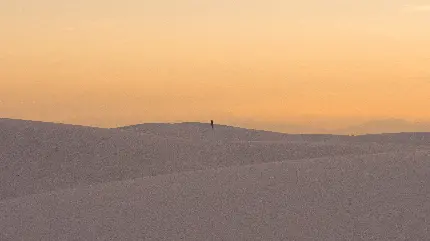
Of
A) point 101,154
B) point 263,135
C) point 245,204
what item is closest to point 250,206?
point 245,204

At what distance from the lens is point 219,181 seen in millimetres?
11141

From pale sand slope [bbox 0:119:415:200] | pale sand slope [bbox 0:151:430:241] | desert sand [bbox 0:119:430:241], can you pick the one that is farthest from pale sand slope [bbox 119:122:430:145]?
pale sand slope [bbox 0:151:430:241]

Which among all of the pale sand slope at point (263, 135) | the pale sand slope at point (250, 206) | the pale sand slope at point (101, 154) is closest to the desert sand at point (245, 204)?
the pale sand slope at point (250, 206)

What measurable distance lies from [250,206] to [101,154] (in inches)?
333

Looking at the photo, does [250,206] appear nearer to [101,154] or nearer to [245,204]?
[245,204]

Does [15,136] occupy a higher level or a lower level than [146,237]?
higher

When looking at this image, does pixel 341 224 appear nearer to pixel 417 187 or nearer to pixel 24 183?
pixel 417 187

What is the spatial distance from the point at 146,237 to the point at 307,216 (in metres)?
2.22

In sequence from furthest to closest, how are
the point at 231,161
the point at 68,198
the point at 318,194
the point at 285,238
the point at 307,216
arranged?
the point at 231,161, the point at 68,198, the point at 318,194, the point at 307,216, the point at 285,238

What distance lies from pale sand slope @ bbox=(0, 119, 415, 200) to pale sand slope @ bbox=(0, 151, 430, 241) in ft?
13.7

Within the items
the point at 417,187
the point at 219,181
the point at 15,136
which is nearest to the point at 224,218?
the point at 219,181

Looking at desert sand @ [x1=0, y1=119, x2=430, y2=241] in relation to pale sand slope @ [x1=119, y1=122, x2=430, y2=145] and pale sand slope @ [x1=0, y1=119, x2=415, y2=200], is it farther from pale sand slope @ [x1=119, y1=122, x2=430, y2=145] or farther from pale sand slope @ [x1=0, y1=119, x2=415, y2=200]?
pale sand slope @ [x1=119, y1=122, x2=430, y2=145]

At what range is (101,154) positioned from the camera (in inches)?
679

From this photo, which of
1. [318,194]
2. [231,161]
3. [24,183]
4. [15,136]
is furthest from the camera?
[15,136]
